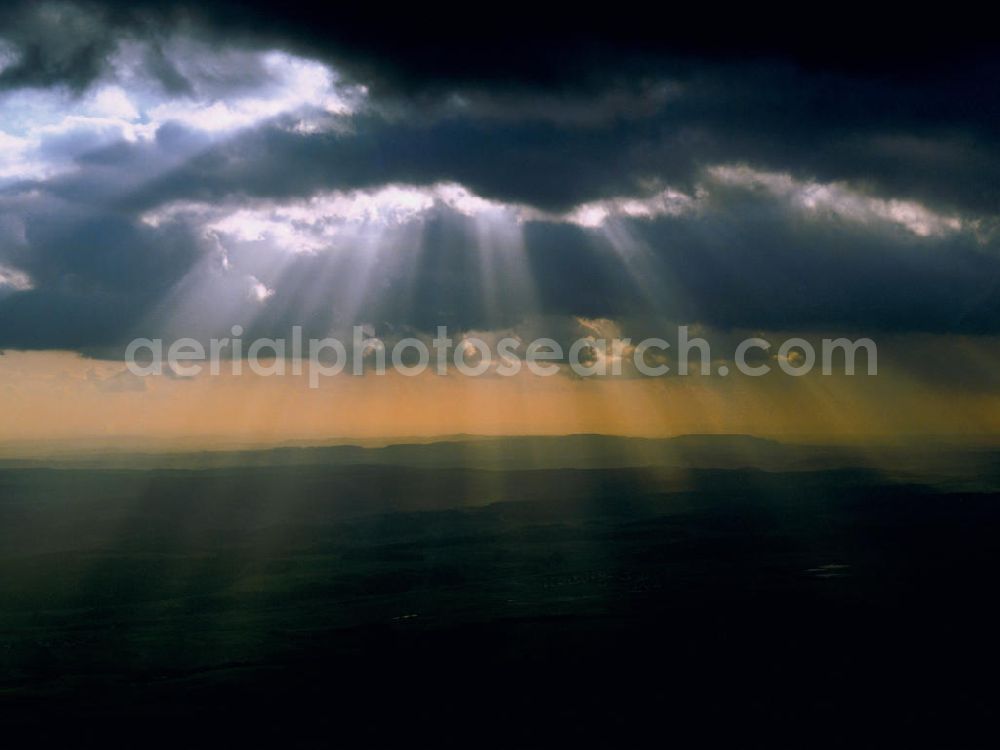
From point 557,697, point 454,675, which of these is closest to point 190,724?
point 454,675

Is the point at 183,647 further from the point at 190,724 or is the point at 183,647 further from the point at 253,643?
the point at 190,724

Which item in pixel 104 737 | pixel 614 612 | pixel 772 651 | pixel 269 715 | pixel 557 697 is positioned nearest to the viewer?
pixel 104 737

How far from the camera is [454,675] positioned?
13825 cm

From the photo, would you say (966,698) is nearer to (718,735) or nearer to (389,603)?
(718,735)

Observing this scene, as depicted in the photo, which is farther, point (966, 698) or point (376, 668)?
point (376, 668)

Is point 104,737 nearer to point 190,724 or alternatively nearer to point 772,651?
point 190,724

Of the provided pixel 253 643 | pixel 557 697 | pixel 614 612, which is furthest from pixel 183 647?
pixel 614 612

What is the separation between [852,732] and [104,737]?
330ft

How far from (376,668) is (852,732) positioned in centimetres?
7388

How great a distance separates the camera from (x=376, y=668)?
140 metres

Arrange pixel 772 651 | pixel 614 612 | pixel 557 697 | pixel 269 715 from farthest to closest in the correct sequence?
pixel 614 612 → pixel 772 651 → pixel 557 697 → pixel 269 715

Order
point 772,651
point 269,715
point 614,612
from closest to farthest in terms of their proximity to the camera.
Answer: point 269,715 < point 772,651 < point 614,612

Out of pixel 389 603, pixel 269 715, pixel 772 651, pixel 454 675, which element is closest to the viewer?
pixel 269 715

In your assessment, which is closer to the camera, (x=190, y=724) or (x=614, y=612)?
(x=190, y=724)
